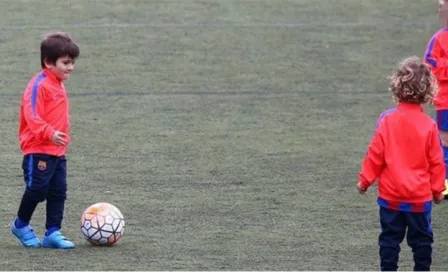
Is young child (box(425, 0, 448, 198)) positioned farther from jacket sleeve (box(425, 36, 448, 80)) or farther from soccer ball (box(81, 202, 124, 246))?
soccer ball (box(81, 202, 124, 246))

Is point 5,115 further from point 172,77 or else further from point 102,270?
point 102,270

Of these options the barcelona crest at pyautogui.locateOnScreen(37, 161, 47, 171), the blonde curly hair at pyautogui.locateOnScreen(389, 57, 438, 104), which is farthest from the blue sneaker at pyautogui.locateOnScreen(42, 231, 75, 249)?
the blonde curly hair at pyautogui.locateOnScreen(389, 57, 438, 104)

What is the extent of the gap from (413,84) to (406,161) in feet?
1.24

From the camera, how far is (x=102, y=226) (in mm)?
6324

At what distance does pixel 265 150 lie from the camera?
30.1 feet

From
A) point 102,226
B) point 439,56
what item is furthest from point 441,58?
point 102,226

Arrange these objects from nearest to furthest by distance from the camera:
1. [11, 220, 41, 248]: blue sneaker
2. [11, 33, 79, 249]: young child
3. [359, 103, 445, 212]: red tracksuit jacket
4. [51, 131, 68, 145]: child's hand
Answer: [359, 103, 445, 212]: red tracksuit jacket, [51, 131, 68, 145]: child's hand, [11, 33, 79, 249]: young child, [11, 220, 41, 248]: blue sneaker

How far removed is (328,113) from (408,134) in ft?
17.2

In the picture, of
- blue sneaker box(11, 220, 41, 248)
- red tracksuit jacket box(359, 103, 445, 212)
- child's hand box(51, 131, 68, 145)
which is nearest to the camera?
red tracksuit jacket box(359, 103, 445, 212)

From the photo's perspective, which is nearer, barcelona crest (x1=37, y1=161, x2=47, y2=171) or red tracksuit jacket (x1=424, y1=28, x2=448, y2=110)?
barcelona crest (x1=37, y1=161, x2=47, y2=171)

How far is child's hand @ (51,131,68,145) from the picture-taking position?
Result: 6.10 metres

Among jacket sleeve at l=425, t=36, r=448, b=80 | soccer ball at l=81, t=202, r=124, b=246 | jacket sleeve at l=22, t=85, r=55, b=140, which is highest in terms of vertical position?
jacket sleeve at l=425, t=36, r=448, b=80

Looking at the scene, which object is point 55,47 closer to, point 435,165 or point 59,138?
point 59,138

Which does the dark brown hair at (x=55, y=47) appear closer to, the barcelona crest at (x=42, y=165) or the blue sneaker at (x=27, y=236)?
the barcelona crest at (x=42, y=165)
